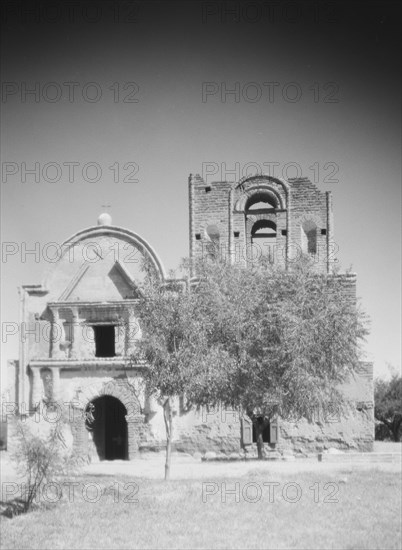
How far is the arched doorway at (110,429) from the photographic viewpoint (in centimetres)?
2538

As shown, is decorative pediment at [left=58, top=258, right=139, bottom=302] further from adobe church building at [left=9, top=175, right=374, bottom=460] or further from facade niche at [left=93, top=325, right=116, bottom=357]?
facade niche at [left=93, top=325, right=116, bottom=357]

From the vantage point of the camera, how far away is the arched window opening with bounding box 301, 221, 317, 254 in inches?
958

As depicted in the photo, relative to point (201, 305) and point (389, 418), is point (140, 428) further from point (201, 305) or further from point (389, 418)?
point (389, 418)

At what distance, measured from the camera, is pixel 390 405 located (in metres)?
41.9

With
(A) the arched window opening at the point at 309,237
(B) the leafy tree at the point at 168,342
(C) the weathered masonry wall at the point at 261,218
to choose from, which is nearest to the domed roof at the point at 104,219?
(C) the weathered masonry wall at the point at 261,218

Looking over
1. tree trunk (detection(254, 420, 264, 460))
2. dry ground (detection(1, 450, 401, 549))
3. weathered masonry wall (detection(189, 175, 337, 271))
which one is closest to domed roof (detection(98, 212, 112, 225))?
weathered masonry wall (detection(189, 175, 337, 271))

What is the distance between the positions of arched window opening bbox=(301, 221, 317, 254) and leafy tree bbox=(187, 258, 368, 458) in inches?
191

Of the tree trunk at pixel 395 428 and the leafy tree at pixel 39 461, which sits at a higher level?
the leafy tree at pixel 39 461

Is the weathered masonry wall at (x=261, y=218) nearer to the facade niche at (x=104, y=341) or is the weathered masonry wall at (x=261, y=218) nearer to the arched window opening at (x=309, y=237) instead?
the arched window opening at (x=309, y=237)

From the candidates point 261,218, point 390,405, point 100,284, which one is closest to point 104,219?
point 100,284

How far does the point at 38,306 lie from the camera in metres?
25.1

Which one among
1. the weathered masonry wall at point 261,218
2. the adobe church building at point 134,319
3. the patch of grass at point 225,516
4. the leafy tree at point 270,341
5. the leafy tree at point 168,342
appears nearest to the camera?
the patch of grass at point 225,516

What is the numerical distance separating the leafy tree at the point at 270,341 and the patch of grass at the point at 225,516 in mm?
2612

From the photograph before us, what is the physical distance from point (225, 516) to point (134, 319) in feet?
38.1
